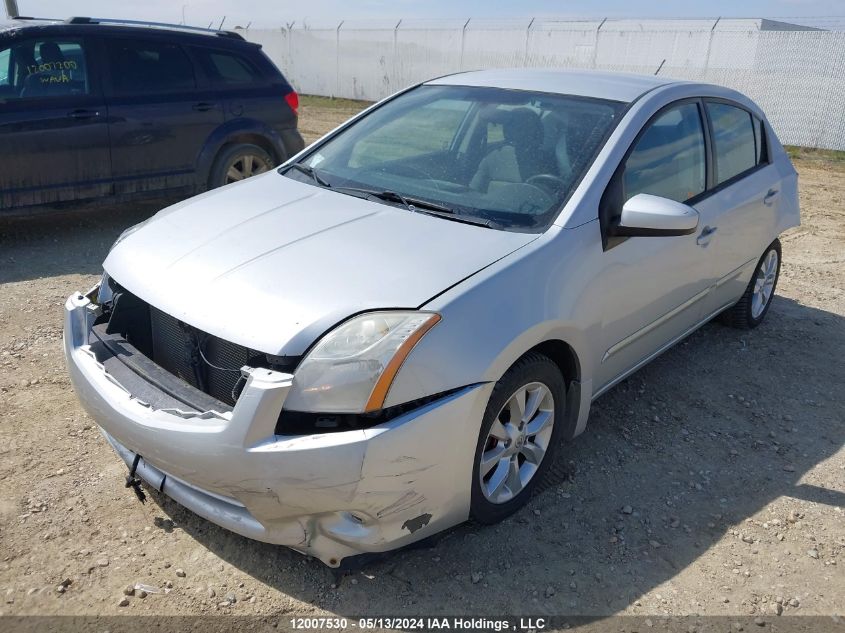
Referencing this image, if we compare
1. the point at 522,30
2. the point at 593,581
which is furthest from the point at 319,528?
the point at 522,30

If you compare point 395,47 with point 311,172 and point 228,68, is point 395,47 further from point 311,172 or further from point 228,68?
point 311,172

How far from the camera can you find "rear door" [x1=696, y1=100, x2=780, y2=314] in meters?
4.18

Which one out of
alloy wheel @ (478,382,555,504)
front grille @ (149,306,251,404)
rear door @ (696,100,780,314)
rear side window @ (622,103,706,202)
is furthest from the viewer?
rear door @ (696,100,780,314)

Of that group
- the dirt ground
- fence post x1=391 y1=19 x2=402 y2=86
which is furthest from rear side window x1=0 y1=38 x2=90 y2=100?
fence post x1=391 y1=19 x2=402 y2=86

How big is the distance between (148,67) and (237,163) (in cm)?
115

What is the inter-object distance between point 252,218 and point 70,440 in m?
1.41

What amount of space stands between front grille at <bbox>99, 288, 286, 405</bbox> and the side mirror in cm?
156

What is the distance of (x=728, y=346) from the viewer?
5020 mm

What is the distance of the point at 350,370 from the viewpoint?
7.85ft

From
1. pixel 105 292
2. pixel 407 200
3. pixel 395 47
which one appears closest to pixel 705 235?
pixel 407 200

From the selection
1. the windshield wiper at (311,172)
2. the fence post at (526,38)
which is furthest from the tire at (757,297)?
the fence post at (526,38)

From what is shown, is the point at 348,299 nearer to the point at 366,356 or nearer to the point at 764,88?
the point at 366,356

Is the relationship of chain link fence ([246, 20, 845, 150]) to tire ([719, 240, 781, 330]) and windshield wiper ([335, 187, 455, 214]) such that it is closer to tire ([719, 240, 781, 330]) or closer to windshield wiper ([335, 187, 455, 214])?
tire ([719, 240, 781, 330])

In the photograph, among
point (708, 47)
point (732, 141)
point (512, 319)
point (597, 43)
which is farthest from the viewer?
point (597, 43)
